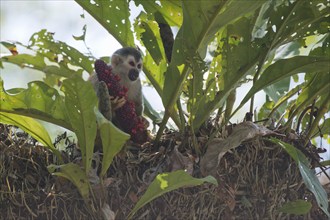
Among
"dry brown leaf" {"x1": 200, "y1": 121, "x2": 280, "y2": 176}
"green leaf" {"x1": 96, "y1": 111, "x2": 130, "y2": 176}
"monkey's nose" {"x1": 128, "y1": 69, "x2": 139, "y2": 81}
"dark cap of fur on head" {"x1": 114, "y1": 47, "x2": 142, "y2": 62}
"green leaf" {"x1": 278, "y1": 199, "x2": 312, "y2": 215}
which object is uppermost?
"dark cap of fur on head" {"x1": 114, "y1": 47, "x2": 142, "y2": 62}

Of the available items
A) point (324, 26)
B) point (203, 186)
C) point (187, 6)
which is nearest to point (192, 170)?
point (203, 186)

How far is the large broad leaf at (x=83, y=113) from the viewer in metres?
1.73

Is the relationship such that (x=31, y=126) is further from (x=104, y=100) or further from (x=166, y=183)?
(x=166, y=183)

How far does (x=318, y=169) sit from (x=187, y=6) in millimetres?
791

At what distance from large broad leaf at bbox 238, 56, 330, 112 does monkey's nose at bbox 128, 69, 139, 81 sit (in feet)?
2.48

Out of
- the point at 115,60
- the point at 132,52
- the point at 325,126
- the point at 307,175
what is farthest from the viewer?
the point at 115,60

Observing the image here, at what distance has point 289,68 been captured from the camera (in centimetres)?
204

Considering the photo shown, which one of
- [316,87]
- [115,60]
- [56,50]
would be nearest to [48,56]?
[56,50]

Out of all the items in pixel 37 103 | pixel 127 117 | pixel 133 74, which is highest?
pixel 133 74

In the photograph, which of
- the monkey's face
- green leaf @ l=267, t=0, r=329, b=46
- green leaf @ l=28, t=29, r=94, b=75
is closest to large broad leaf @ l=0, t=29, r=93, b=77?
green leaf @ l=28, t=29, r=94, b=75

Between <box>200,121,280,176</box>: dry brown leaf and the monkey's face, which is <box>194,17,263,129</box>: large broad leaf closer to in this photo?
<box>200,121,280,176</box>: dry brown leaf

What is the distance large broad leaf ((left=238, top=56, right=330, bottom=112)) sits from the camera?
1975mm

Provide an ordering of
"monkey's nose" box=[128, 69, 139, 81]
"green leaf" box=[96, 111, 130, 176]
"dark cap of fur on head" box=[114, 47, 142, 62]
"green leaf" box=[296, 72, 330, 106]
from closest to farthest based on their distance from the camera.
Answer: "green leaf" box=[96, 111, 130, 176] < "green leaf" box=[296, 72, 330, 106] < "dark cap of fur on head" box=[114, 47, 142, 62] < "monkey's nose" box=[128, 69, 139, 81]

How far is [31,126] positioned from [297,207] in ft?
2.81
